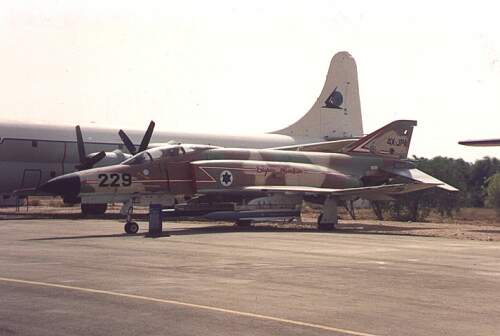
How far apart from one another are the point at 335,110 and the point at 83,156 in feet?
64.7

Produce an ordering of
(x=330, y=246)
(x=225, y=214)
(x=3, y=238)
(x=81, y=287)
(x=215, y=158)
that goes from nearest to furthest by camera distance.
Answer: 1. (x=81, y=287)
2. (x=330, y=246)
3. (x=3, y=238)
4. (x=225, y=214)
5. (x=215, y=158)

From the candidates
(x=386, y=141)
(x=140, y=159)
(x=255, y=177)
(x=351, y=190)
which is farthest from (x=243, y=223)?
(x=386, y=141)

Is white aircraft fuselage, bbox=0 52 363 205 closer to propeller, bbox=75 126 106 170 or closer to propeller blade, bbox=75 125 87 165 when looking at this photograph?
propeller, bbox=75 126 106 170

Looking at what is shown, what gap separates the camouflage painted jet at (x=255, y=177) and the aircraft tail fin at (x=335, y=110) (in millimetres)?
16891

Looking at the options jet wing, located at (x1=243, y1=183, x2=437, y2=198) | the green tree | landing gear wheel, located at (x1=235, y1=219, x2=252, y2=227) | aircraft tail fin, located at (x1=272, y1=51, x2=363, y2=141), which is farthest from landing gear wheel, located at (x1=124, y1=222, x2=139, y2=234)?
the green tree

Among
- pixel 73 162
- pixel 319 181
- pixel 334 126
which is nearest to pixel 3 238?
pixel 319 181

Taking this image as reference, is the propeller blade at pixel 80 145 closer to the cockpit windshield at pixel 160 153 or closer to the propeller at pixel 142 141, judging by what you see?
the propeller at pixel 142 141

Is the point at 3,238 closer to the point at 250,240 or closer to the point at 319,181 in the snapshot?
the point at 250,240

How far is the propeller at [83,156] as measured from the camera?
35.8 meters

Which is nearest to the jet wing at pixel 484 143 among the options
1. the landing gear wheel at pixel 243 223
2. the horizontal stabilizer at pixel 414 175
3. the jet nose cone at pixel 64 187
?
the horizontal stabilizer at pixel 414 175

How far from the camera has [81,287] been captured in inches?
474

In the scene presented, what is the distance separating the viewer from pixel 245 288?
12.3 m

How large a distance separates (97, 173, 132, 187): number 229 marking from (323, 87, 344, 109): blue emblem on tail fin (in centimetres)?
2701

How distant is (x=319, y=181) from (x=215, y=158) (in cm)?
466
